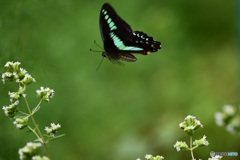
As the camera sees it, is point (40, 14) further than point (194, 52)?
No

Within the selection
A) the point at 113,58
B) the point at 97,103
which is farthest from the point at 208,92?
the point at 113,58

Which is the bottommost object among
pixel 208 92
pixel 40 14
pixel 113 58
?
pixel 113 58

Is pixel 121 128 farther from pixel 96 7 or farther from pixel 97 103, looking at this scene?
pixel 96 7

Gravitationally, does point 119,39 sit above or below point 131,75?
below

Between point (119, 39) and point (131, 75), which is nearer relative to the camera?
point (119, 39)

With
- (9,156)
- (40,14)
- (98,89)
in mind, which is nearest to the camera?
(9,156)
